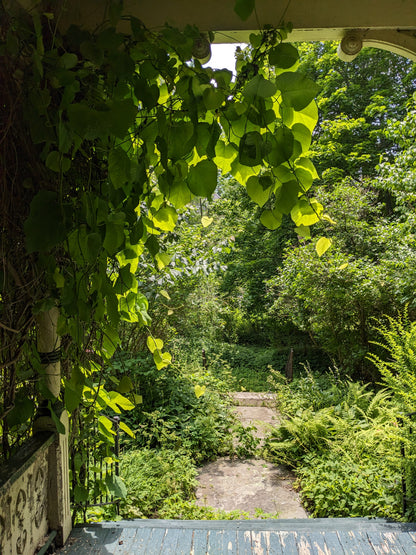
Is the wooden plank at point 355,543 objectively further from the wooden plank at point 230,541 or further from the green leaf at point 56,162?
the green leaf at point 56,162

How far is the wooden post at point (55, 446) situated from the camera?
1489 mm

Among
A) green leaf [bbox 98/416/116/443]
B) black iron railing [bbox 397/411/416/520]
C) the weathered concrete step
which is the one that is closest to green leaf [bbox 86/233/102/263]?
green leaf [bbox 98/416/116/443]

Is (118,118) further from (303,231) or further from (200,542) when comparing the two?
(200,542)

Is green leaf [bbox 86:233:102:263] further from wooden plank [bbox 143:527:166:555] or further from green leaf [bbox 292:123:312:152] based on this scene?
wooden plank [bbox 143:527:166:555]

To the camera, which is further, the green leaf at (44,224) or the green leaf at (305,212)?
the green leaf at (305,212)

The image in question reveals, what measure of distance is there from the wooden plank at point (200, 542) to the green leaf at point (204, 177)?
1.66 metres

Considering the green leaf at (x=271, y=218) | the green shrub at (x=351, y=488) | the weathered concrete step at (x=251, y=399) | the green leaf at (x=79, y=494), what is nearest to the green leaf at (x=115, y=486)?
the green leaf at (x=79, y=494)

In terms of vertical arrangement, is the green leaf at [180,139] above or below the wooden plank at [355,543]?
above

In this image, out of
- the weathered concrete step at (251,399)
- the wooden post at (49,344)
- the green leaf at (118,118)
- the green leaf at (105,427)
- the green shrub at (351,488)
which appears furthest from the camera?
the weathered concrete step at (251,399)

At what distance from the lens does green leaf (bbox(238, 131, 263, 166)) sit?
2.52 feet

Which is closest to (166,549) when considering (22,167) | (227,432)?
(22,167)

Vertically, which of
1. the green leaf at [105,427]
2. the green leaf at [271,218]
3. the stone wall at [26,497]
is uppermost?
the green leaf at [271,218]

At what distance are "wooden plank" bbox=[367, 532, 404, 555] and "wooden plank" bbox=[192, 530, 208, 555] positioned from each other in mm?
790

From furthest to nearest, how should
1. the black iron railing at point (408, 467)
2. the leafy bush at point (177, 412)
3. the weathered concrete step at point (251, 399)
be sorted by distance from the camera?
1. the weathered concrete step at point (251, 399)
2. the leafy bush at point (177, 412)
3. the black iron railing at point (408, 467)
